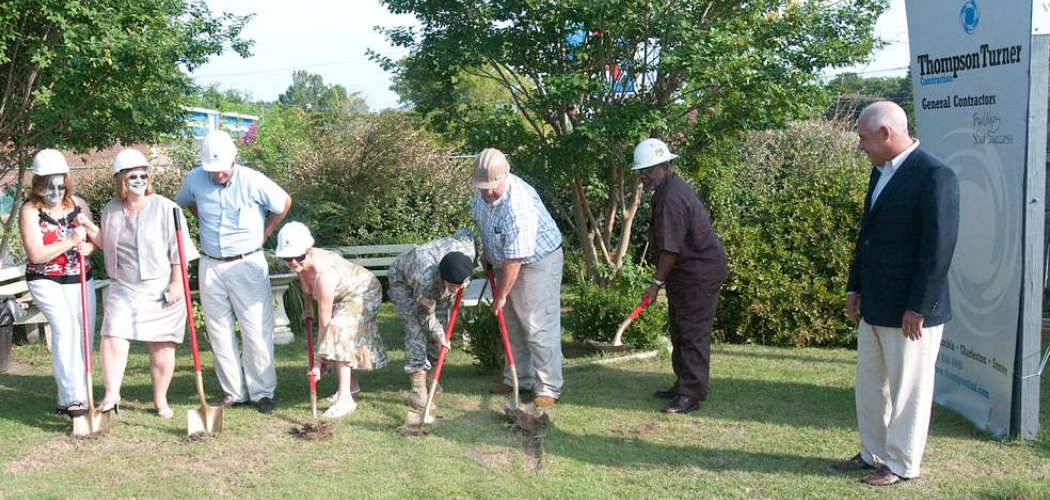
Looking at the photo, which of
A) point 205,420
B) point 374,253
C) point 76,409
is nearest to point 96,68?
point 76,409

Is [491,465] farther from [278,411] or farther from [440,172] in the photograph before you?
[440,172]

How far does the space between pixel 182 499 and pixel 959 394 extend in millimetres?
4700

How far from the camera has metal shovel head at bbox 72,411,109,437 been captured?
5840mm

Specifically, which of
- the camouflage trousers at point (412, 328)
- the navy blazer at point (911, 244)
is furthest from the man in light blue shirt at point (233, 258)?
the navy blazer at point (911, 244)

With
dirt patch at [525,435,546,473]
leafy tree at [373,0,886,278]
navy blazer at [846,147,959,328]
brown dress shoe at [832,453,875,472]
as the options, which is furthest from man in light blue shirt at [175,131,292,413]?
navy blazer at [846,147,959,328]

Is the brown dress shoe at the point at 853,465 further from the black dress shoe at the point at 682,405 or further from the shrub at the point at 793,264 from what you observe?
the shrub at the point at 793,264

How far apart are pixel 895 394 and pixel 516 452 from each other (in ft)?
6.88

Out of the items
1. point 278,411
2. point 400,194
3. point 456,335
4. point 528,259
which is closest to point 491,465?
point 528,259

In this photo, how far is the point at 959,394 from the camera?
6.02 meters

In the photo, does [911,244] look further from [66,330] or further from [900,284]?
[66,330]

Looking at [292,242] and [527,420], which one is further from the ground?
[292,242]

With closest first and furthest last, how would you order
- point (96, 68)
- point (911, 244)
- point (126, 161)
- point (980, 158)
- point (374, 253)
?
1. point (911, 244)
2. point (980, 158)
3. point (126, 161)
4. point (96, 68)
5. point (374, 253)

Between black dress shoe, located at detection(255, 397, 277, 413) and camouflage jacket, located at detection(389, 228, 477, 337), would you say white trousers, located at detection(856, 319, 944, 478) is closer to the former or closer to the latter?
camouflage jacket, located at detection(389, 228, 477, 337)

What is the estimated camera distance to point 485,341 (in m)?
7.31
